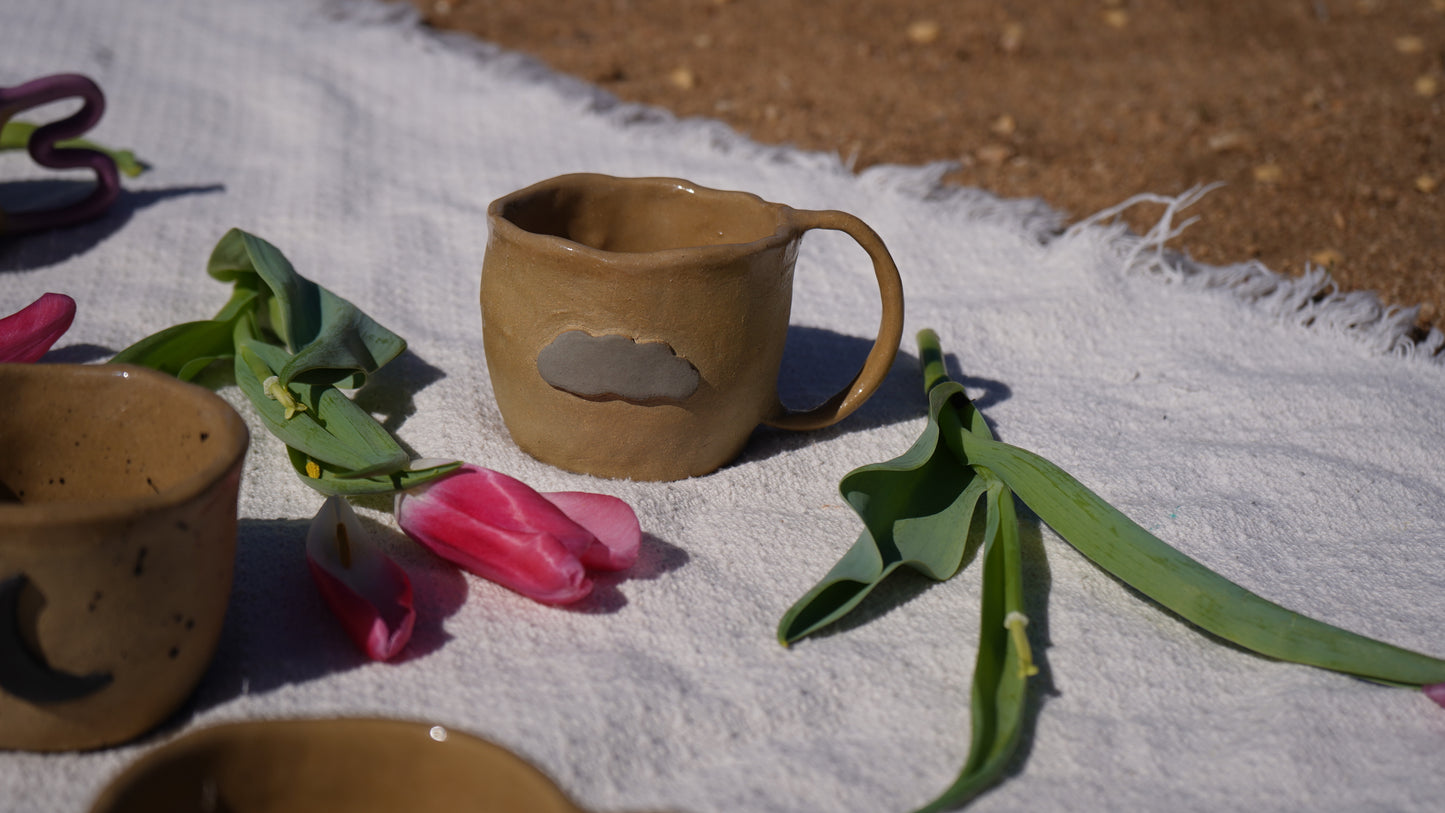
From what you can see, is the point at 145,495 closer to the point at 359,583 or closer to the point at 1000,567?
the point at 359,583

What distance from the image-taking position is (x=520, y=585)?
0.94 meters

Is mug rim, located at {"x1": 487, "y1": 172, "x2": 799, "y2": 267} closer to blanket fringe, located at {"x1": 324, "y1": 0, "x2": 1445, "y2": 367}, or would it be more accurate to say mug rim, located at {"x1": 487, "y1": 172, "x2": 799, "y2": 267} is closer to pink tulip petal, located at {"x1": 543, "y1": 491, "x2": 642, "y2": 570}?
pink tulip petal, located at {"x1": 543, "y1": 491, "x2": 642, "y2": 570}

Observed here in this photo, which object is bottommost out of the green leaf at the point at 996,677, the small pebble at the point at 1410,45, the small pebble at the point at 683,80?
the small pebble at the point at 683,80

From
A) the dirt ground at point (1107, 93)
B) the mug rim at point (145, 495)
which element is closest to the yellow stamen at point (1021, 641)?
the mug rim at point (145, 495)

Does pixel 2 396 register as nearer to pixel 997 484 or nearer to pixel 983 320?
pixel 997 484

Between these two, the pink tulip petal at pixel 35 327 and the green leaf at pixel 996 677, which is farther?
the pink tulip petal at pixel 35 327

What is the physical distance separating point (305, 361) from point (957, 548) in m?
0.64

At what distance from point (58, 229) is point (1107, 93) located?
185cm

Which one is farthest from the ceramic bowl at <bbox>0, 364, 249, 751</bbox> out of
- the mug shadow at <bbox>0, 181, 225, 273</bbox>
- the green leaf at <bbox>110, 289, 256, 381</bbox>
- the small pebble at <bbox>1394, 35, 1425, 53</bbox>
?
the small pebble at <bbox>1394, 35, 1425, 53</bbox>

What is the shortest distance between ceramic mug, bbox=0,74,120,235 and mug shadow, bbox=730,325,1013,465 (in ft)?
3.24

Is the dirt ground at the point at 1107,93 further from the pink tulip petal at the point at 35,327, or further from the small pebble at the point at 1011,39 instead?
the pink tulip petal at the point at 35,327

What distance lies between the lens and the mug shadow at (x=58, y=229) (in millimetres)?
1546

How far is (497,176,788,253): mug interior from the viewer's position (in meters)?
1.20

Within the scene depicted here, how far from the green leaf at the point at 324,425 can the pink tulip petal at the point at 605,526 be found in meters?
0.15
